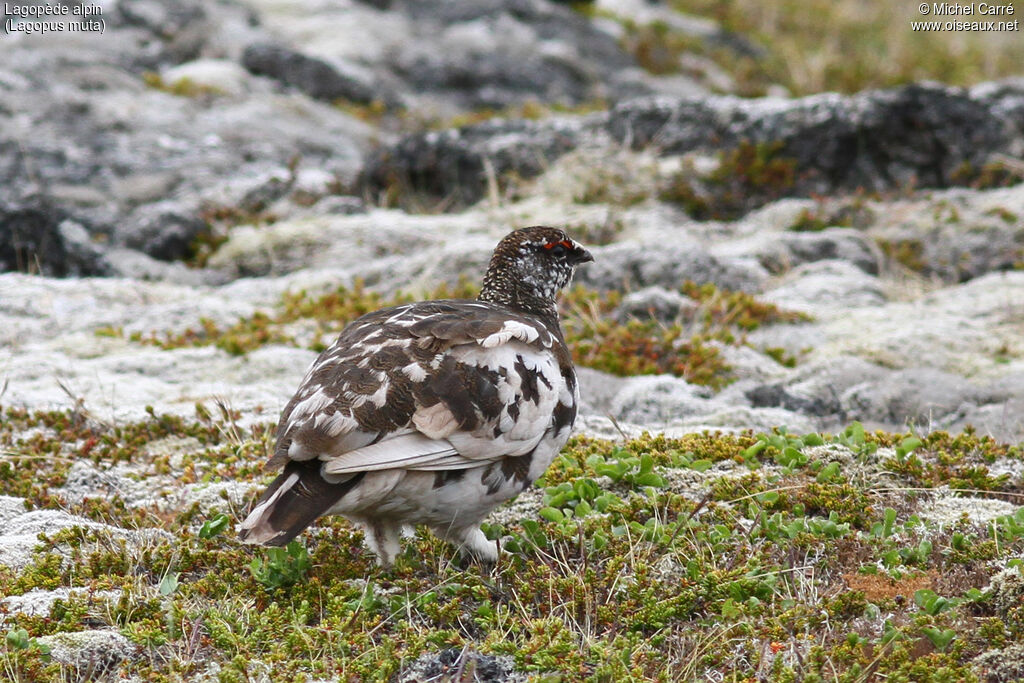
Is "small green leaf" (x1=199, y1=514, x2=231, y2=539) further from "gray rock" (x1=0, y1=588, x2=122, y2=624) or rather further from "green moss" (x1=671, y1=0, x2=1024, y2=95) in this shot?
"green moss" (x1=671, y1=0, x2=1024, y2=95)

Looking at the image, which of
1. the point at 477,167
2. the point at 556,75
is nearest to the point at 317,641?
the point at 477,167

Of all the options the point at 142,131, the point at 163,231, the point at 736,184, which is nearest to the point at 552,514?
the point at 163,231

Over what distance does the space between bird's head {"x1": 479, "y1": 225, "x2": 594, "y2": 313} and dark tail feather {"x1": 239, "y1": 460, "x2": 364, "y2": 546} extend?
193 cm

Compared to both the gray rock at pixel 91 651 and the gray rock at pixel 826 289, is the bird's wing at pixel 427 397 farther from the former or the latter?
the gray rock at pixel 826 289

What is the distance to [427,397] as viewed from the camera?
15.8ft

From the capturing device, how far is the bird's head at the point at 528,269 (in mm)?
6230

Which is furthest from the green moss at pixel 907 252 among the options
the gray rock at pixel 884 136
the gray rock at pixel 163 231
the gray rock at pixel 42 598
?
the gray rock at pixel 42 598

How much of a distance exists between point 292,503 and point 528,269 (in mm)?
2323

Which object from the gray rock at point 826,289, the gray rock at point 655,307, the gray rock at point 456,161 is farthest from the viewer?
the gray rock at point 456,161

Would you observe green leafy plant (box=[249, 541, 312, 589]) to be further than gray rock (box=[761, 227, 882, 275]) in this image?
No

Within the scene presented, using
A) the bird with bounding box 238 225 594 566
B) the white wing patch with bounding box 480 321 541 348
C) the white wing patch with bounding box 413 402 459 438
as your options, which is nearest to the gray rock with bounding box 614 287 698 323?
the bird with bounding box 238 225 594 566

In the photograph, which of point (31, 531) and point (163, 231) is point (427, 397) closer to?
point (31, 531)

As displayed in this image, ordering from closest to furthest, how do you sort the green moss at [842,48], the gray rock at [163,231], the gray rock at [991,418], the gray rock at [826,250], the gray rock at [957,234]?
1. the gray rock at [991,418]
2. the gray rock at [957,234]
3. the gray rock at [826,250]
4. the gray rock at [163,231]
5. the green moss at [842,48]

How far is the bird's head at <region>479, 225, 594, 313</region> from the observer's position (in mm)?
6230
